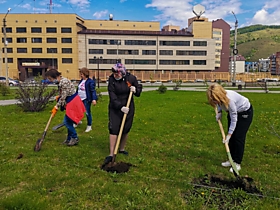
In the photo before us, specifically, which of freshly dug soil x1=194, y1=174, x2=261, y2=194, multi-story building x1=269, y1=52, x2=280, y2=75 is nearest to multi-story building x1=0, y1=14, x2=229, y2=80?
freshly dug soil x1=194, y1=174, x2=261, y2=194

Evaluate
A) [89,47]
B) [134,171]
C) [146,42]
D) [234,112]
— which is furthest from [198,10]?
[134,171]

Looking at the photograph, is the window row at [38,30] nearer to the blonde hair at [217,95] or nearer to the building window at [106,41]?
the building window at [106,41]

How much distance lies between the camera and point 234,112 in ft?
13.6

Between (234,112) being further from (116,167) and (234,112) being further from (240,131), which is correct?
(116,167)

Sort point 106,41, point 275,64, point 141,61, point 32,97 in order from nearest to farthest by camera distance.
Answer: point 32,97 < point 106,41 < point 141,61 < point 275,64

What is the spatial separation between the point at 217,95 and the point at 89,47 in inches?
2481

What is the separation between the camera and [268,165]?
4773mm

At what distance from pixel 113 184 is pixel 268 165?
9.53ft

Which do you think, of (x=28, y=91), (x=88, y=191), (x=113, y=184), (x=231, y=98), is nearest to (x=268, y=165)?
(x=231, y=98)

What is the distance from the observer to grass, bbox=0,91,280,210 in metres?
3.41

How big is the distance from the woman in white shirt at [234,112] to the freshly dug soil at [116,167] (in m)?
1.72

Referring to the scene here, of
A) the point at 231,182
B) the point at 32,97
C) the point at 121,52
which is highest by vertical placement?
the point at 121,52

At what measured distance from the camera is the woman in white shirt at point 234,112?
4082 millimetres

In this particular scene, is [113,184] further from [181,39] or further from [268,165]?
[181,39]
